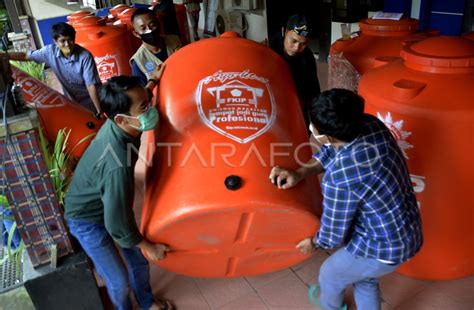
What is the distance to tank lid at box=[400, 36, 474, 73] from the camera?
1.68 meters

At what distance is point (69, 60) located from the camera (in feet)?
9.52

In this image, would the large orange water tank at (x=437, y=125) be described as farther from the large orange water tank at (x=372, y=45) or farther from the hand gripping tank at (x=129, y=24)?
the hand gripping tank at (x=129, y=24)

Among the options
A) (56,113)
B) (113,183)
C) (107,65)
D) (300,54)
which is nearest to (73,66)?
(56,113)

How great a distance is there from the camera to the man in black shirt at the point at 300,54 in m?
2.12

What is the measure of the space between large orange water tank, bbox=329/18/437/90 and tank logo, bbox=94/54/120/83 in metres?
2.26

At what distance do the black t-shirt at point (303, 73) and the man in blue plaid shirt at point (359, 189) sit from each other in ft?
2.69

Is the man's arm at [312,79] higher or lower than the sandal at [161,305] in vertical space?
higher

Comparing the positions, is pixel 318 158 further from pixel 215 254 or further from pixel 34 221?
pixel 34 221

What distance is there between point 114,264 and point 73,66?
5.91 ft

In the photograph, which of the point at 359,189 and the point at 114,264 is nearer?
the point at 359,189

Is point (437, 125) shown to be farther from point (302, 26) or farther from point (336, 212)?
point (302, 26)

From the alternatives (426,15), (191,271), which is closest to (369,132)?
(191,271)

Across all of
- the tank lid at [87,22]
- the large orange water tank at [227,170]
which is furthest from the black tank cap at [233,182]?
the tank lid at [87,22]

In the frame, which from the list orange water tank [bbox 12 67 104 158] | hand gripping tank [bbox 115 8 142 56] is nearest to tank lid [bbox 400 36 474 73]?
orange water tank [bbox 12 67 104 158]
